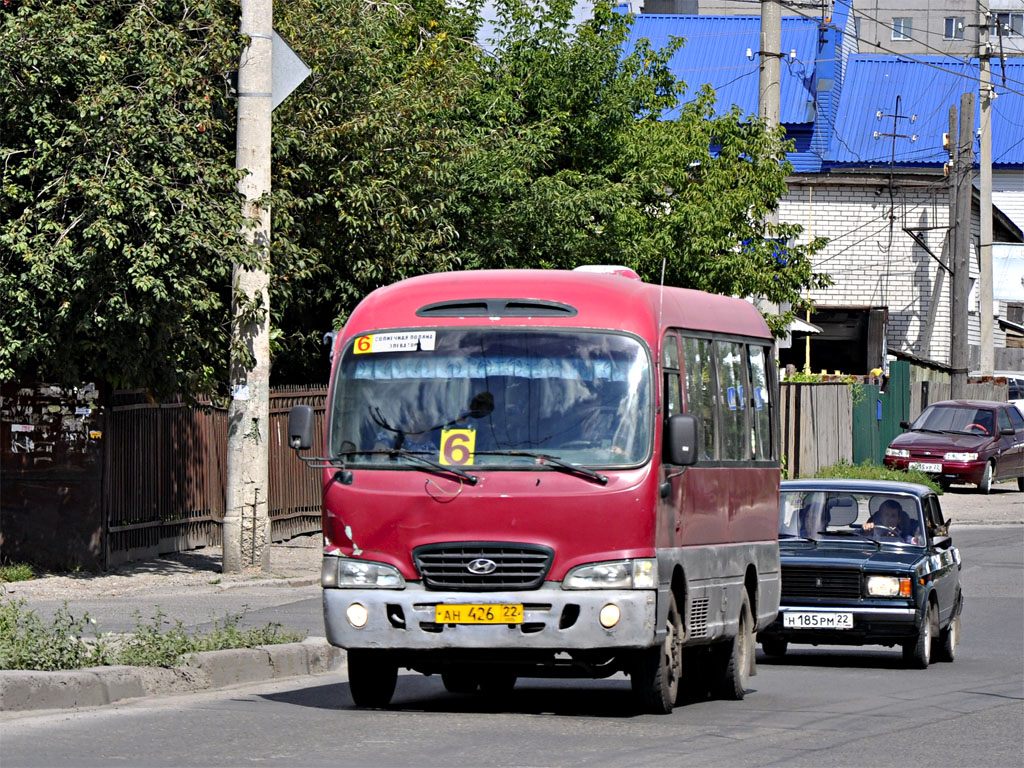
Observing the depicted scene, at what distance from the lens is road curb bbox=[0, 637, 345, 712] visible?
943 centimetres

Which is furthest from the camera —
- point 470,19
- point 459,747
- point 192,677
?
point 470,19

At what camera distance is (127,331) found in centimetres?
1808

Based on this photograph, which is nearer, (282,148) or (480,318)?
(480,318)

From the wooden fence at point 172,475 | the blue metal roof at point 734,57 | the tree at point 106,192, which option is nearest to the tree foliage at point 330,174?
the tree at point 106,192

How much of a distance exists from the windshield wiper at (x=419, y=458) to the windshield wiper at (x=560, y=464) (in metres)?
0.19

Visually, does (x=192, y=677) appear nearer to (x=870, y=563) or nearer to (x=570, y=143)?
(x=870, y=563)

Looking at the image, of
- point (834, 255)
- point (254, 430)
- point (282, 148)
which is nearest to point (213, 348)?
point (254, 430)

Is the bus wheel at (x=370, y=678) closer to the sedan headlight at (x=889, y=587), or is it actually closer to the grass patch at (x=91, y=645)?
the grass patch at (x=91, y=645)

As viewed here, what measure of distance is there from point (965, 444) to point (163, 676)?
90.3ft

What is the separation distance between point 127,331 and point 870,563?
8.16m

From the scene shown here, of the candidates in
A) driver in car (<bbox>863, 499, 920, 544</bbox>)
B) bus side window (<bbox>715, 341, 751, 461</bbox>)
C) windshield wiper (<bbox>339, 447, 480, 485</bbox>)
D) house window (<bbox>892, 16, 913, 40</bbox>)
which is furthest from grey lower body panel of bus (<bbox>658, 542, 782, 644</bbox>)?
house window (<bbox>892, 16, 913, 40</bbox>)

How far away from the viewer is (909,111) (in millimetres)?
59438

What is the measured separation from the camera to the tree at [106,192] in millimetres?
17188

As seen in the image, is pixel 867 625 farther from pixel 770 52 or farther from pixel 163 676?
pixel 770 52
